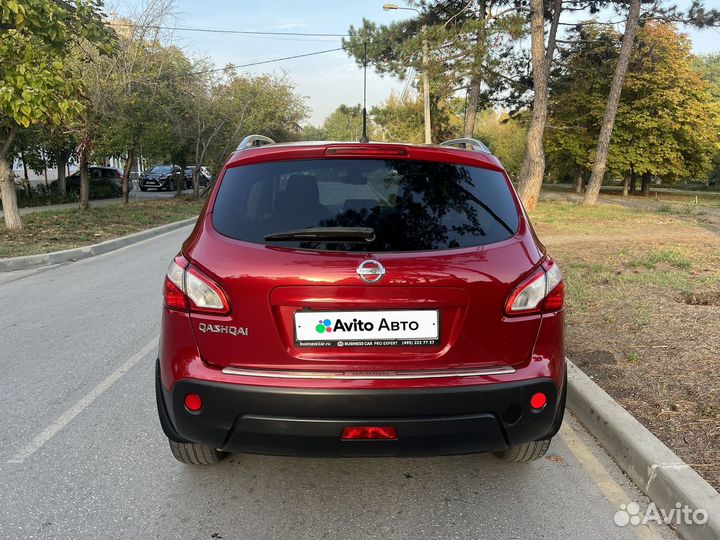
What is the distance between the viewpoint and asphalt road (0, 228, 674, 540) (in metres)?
2.53

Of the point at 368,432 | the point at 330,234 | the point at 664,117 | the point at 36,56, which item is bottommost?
the point at 368,432

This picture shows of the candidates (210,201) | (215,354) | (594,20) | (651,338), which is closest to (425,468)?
(215,354)

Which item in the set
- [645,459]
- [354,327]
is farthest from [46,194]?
[645,459]

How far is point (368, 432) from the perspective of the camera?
233cm

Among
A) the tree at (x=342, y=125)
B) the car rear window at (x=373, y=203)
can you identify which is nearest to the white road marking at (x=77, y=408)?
the car rear window at (x=373, y=203)

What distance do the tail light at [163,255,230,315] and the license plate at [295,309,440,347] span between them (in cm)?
35

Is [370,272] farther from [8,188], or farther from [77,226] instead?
[77,226]

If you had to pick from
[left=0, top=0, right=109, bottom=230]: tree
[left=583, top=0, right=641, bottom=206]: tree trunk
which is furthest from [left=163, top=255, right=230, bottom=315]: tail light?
[left=583, top=0, right=641, bottom=206]: tree trunk

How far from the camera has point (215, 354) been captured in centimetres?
236

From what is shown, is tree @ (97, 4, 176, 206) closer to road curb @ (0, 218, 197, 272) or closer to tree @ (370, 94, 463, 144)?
road curb @ (0, 218, 197, 272)

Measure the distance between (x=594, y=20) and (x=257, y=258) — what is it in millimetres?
25185

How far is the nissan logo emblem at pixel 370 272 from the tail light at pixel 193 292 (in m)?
0.58

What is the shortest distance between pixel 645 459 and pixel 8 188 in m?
13.6

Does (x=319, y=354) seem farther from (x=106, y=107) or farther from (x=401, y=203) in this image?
(x=106, y=107)
